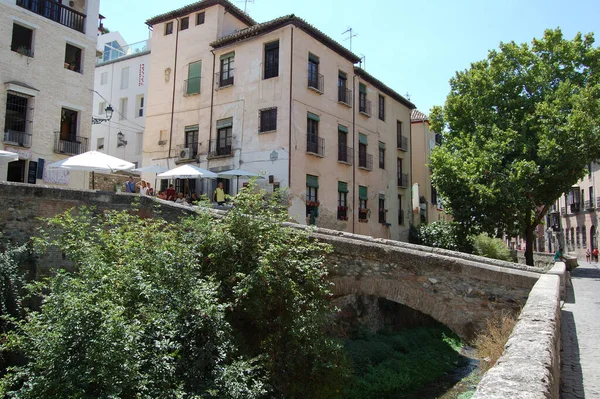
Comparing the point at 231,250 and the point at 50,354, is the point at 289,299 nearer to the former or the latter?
the point at 231,250

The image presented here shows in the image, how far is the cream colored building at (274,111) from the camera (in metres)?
19.4

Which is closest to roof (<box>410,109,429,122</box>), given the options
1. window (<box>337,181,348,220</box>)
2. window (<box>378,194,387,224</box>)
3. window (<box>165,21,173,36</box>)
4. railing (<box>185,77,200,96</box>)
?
window (<box>378,194,387,224</box>)

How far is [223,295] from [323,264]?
2.24m

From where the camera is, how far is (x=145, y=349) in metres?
7.68

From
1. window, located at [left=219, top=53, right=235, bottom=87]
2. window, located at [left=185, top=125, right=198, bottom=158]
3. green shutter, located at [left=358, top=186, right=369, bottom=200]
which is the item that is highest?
window, located at [left=219, top=53, right=235, bottom=87]

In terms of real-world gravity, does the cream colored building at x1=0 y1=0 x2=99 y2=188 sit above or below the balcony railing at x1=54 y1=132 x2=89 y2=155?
above

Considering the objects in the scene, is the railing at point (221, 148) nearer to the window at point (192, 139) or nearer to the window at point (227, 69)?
the window at point (192, 139)

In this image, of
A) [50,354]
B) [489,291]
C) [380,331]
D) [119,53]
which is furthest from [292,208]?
[119,53]

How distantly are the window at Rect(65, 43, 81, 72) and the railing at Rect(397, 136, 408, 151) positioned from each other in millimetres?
17186

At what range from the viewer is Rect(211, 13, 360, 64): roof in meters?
19.2

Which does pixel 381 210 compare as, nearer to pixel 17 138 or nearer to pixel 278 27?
pixel 278 27

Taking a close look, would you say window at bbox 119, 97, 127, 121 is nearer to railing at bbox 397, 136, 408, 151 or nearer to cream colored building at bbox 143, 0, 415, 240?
cream colored building at bbox 143, 0, 415, 240

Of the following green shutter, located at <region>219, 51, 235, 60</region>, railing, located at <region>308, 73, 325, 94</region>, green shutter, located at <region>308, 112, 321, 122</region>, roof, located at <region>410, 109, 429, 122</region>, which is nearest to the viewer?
green shutter, located at <region>308, 112, 321, 122</region>

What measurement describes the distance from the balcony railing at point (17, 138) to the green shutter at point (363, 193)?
14.3m
